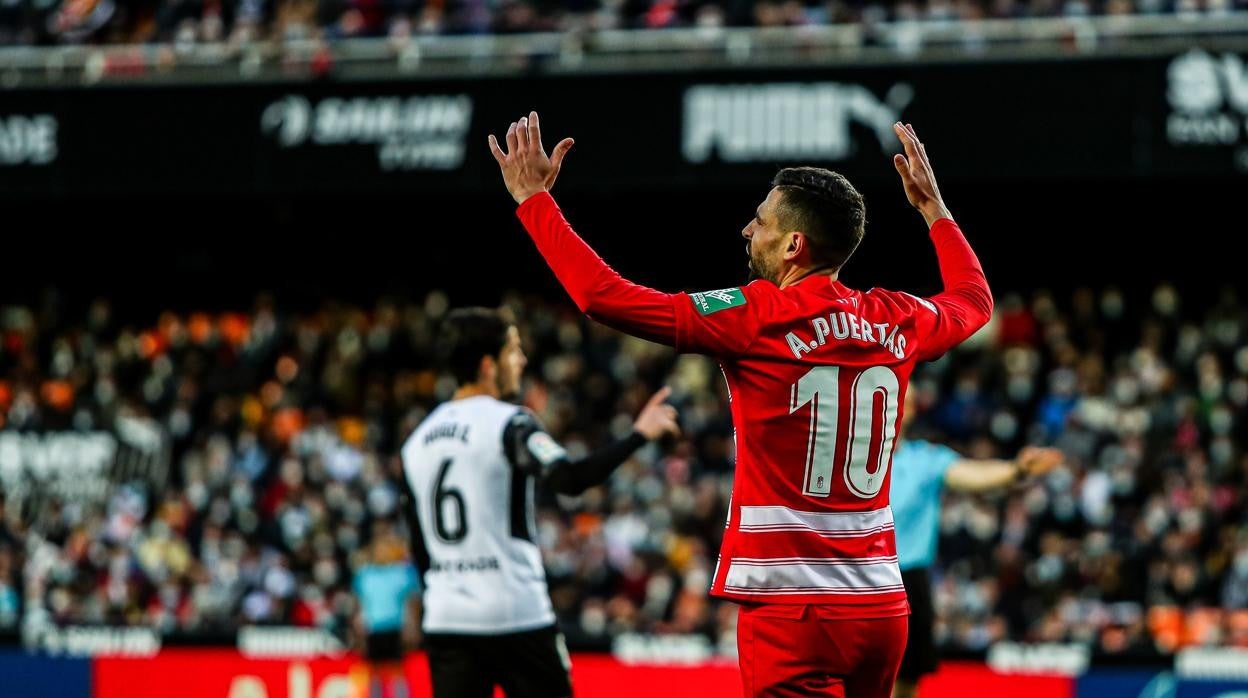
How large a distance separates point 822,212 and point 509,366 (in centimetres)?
211

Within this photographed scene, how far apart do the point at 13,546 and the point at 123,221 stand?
5.94 metres

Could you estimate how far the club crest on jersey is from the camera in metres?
4.29

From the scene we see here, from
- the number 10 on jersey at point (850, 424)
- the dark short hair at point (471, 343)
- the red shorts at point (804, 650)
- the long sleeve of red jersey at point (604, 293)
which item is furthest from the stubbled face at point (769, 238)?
the dark short hair at point (471, 343)

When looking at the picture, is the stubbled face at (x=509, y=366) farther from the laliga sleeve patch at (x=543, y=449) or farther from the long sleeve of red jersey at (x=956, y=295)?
the long sleeve of red jersey at (x=956, y=295)

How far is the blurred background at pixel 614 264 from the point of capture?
16266 mm

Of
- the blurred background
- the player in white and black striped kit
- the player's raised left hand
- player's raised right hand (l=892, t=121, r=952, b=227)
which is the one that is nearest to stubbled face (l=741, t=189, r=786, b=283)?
the player's raised left hand

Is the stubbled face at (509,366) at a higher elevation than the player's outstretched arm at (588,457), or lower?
higher

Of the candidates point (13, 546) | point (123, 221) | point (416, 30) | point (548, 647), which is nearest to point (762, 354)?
point (548, 647)

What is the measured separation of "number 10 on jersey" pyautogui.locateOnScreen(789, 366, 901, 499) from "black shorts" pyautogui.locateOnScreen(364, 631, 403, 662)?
8.36 meters

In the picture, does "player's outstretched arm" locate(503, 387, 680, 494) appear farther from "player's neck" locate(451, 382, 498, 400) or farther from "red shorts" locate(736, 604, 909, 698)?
"red shorts" locate(736, 604, 909, 698)

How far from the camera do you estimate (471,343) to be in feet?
20.7

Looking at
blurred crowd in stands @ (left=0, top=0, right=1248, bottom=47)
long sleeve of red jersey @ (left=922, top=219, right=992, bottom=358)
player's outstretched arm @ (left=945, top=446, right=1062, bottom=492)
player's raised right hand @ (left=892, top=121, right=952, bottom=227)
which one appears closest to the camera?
long sleeve of red jersey @ (left=922, top=219, right=992, bottom=358)

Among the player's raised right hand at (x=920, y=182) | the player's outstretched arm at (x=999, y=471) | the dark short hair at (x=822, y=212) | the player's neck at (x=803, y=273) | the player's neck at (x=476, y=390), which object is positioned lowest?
the player's outstretched arm at (x=999, y=471)

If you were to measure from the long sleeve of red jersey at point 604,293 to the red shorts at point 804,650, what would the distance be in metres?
0.76
